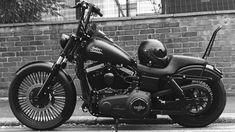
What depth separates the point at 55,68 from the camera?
4.74m

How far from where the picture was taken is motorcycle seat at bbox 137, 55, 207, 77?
4.65 metres

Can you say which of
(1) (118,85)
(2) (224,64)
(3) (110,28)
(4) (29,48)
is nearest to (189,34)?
(2) (224,64)

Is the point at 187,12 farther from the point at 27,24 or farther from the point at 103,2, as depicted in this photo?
the point at 27,24

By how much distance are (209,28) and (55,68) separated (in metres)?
3.49

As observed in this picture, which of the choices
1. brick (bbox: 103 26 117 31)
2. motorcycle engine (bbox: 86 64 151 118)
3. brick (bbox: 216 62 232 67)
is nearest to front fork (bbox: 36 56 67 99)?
motorcycle engine (bbox: 86 64 151 118)

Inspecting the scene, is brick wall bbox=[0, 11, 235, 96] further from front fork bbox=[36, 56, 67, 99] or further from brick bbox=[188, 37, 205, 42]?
front fork bbox=[36, 56, 67, 99]

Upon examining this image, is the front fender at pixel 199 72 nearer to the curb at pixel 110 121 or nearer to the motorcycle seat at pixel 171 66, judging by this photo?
the motorcycle seat at pixel 171 66

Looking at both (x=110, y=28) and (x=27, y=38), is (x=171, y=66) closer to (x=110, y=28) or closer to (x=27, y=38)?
(x=110, y=28)

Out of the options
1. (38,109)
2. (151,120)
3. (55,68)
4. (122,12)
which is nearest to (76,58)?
(55,68)

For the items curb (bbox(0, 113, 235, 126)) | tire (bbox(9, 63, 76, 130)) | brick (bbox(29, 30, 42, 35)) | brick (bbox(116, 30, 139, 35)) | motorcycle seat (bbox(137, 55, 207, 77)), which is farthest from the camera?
brick (bbox(29, 30, 42, 35))

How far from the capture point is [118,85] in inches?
187

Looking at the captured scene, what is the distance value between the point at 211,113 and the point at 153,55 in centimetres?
104

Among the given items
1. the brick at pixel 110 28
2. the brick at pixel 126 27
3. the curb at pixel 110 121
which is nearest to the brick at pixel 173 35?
the brick at pixel 126 27

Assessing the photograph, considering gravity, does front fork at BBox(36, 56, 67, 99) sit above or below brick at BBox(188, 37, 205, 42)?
below
